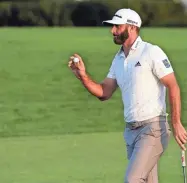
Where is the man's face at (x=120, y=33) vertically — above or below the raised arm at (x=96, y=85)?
above

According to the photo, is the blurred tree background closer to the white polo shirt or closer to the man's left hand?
the white polo shirt

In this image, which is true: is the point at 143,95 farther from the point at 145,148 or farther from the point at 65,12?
the point at 65,12

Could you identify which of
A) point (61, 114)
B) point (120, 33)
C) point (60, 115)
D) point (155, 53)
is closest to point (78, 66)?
point (120, 33)

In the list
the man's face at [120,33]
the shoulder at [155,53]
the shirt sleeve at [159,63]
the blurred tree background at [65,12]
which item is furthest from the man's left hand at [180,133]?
the blurred tree background at [65,12]

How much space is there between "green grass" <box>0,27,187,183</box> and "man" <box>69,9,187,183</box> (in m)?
3.03

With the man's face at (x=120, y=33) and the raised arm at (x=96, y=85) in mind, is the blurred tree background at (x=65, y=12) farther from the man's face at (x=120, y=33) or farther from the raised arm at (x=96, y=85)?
the man's face at (x=120, y=33)

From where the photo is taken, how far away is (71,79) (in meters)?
22.0

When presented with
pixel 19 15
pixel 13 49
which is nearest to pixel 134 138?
pixel 13 49

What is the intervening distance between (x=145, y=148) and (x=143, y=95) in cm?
45

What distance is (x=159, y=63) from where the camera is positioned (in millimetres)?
6465

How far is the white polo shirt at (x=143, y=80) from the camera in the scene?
21.3 ft

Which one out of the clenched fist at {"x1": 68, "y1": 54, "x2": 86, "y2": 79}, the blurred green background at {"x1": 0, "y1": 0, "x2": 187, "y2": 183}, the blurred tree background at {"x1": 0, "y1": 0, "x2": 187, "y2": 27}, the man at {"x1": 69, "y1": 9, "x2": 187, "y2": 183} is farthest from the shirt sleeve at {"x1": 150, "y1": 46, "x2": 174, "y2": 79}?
the blurred tree background at {"x1": 0, "y1": 0, "x2": 187, "y2": 27}

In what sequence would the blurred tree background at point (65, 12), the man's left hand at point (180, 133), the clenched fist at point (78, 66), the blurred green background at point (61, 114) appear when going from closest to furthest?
the man's left hand at point (180, 133) → the clenched fist at point (78, 66) → the blurred green background at point (61, 114) → the blurred tree background at point (65, 12)

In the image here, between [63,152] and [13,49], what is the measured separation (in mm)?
15875
